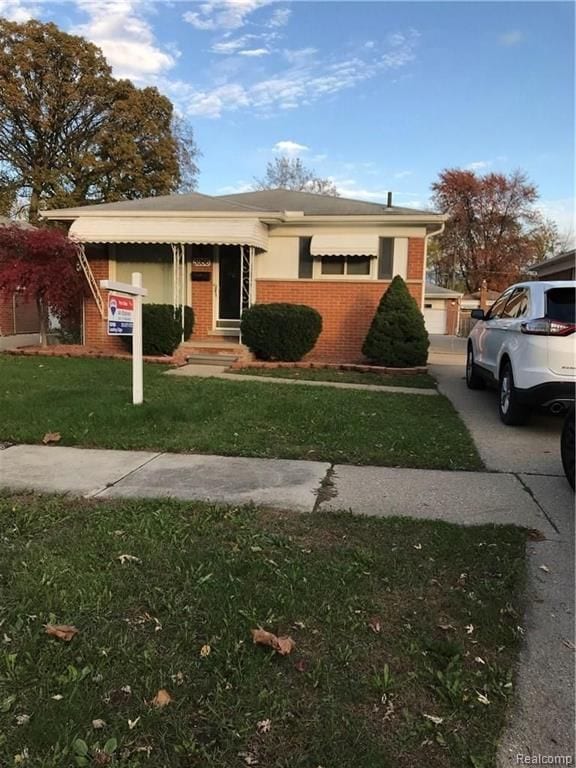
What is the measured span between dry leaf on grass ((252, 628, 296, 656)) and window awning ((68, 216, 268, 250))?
1135 centimetres

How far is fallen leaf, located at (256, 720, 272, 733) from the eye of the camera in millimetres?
2197

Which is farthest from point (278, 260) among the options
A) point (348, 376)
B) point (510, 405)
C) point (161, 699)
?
point (161, 699)

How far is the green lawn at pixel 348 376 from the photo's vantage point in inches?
444

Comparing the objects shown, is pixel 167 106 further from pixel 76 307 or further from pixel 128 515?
pixel 128 515

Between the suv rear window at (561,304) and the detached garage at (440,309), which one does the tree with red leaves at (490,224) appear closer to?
the detached garage at (440,309)

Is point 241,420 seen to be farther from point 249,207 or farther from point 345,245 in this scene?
point 249,207

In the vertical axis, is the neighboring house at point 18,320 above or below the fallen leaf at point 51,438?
above

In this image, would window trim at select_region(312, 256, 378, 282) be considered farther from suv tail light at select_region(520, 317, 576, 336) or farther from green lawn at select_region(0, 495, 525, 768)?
green lawn at select_region(0, 495, 525, 768)

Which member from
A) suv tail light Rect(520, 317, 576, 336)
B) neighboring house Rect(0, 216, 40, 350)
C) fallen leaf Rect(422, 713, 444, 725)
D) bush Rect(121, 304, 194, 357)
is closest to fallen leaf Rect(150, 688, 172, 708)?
fallen leaf Rect(422, 713, 444, 725)

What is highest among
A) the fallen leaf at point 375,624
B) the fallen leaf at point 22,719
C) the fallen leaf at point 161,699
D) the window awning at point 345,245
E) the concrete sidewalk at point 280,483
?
the window awning at point 345,245

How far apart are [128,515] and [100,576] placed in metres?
0.92

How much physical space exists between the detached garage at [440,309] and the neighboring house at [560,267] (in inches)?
539

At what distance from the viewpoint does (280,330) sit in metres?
13.0

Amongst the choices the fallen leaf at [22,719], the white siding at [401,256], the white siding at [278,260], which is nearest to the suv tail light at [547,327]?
the fallen leaf at [22,719]
